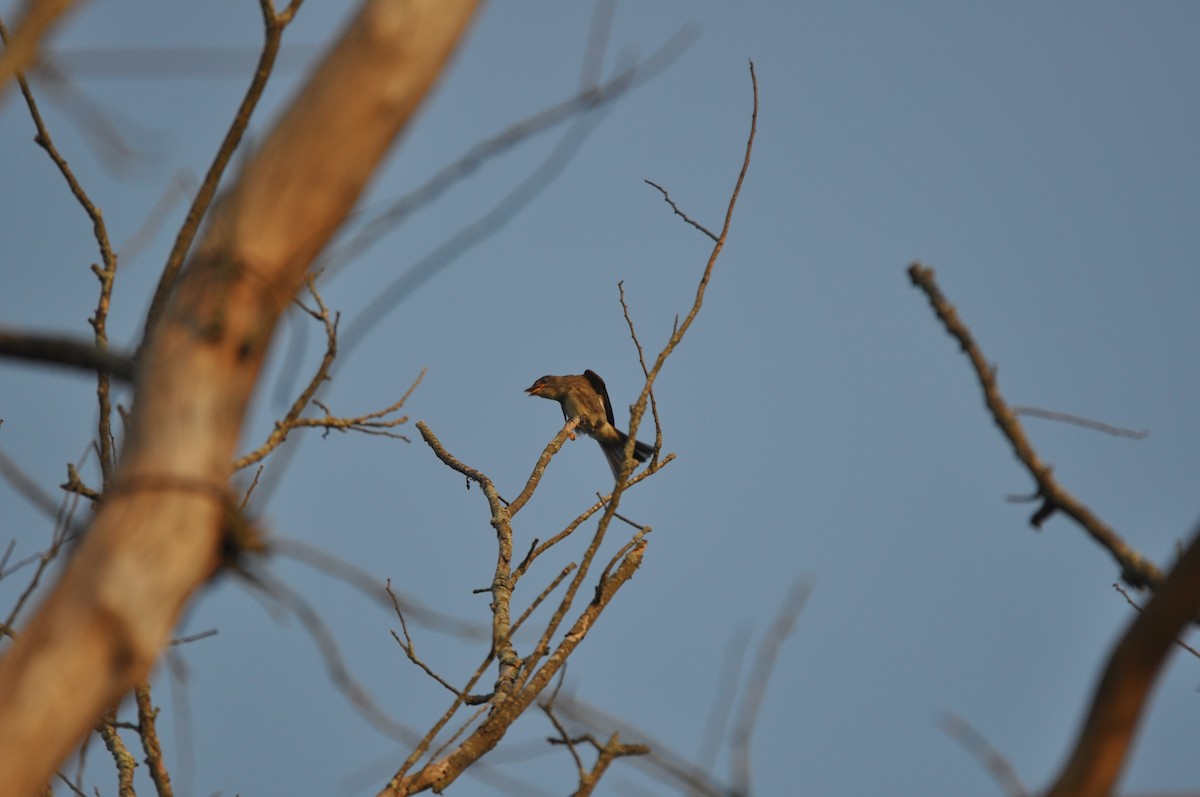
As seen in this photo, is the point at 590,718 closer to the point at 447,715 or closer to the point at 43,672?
the point at 447,715

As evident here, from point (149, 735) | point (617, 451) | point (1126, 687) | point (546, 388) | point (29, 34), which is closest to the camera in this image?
point (1126, 687)

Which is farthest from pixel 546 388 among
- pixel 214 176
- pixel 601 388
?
pixel 214 176

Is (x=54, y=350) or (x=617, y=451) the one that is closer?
(x=54, y=350)

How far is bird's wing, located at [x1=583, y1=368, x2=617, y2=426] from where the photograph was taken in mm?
11070

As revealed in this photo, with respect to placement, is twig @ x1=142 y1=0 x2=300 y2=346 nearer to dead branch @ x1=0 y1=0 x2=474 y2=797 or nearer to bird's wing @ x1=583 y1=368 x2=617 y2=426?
dead branch @ x1=0 y1=0 x2=474 y2=797

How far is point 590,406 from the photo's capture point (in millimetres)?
10844

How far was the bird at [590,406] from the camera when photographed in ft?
34.8

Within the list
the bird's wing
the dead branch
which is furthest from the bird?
the dead branch

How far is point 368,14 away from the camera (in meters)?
1.82

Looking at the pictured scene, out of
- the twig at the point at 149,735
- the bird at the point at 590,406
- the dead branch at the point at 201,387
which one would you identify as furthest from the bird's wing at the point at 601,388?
the dead branch at the point at 201,387

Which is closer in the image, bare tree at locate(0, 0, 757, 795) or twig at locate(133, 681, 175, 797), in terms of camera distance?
bare tree at locate(0, 0, 757, 795)

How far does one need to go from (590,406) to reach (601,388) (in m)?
0.40

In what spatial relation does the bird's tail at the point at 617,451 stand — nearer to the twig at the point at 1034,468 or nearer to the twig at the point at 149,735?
the twig at the point at 149,735

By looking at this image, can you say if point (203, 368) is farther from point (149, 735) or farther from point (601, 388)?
point (601, 388)
